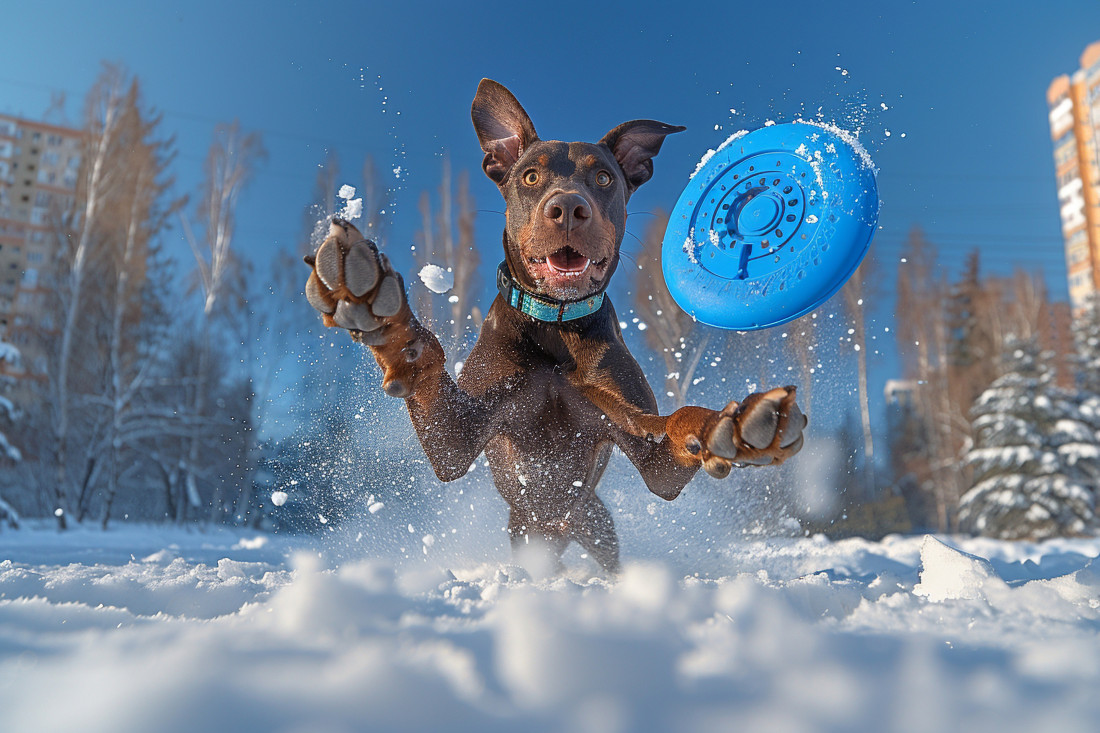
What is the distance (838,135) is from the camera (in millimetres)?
2629

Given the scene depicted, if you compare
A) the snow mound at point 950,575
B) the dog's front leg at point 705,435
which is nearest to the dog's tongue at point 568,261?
the dog's front leg at point 705,435

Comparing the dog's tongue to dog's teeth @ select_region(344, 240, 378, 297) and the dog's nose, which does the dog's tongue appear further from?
dog's teeth @ select_region(344, 240, 378, 297)

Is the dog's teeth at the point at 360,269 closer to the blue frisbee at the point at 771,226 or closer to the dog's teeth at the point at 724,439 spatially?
the dog's teeth at the point at 724,439

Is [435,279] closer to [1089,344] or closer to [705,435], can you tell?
[705,435]

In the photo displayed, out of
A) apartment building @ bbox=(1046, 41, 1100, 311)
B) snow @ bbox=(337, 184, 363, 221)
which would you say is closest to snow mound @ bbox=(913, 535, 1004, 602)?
snow @ bbox=(337, 184, 363, 221)

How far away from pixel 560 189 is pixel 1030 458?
11.8m

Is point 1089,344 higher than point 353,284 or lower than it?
higher

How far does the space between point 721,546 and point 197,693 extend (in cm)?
276

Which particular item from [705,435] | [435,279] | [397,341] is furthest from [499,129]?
[705,435]

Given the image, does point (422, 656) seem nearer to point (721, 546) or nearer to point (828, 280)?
point (828, 280)

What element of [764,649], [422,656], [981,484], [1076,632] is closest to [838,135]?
[1076,632]

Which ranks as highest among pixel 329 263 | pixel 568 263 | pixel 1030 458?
pixel 568 263

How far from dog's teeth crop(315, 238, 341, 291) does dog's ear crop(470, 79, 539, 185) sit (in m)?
1.15

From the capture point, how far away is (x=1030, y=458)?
34.3ft
